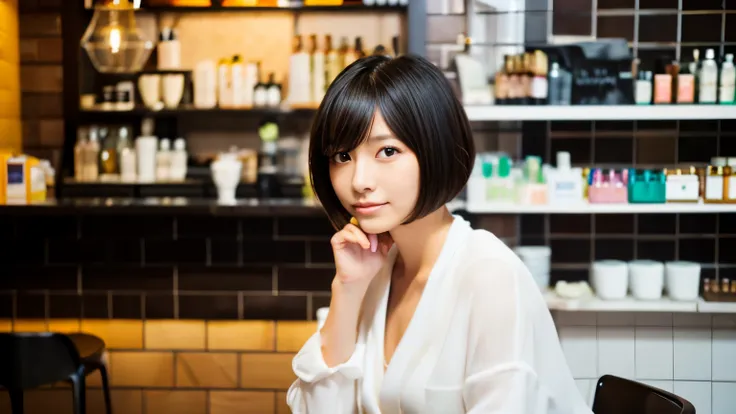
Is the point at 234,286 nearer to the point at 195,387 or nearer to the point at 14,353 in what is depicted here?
the point at 195,387

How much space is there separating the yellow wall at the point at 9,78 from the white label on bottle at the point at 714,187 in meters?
3.57

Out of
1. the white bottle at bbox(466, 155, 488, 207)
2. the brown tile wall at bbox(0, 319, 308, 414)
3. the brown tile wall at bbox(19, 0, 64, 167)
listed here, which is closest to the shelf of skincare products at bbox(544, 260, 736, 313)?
the white bottle at bbox(466, 155, 488, 207)

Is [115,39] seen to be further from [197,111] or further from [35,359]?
[35,359]

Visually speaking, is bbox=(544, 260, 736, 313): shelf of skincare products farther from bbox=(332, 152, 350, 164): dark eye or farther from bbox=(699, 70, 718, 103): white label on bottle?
bbox=(332, 152, 350, 164): dark eye

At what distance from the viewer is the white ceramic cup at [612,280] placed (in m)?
3.49

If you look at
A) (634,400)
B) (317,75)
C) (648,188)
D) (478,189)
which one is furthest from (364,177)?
(317,75)

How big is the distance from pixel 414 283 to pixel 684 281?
2.41 meters

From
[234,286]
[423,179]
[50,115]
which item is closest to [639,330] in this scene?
[234,286]

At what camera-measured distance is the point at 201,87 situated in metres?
4.74

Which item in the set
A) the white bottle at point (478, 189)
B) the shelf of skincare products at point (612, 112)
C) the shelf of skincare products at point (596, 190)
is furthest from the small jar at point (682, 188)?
the white bottle at point (478, 189)

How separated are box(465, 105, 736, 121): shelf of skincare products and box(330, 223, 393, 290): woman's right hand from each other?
2145 mm

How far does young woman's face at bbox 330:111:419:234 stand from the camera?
1.18 meters

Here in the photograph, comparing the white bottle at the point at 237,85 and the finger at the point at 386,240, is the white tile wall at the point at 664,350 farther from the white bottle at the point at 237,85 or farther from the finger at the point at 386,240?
the finger at the point at 386,240

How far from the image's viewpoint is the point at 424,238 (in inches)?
53.8
